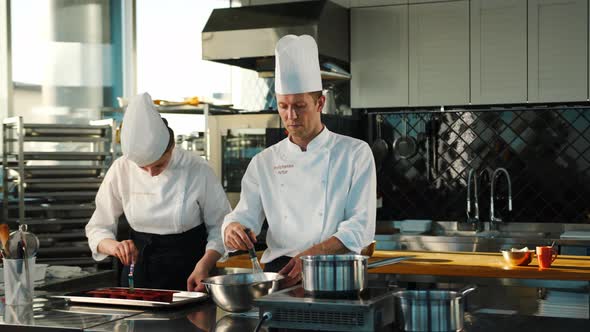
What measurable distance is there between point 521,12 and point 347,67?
1.26 metres

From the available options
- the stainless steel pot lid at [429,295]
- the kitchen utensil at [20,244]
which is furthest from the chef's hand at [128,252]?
the stainless steel pot lid at [429,295]

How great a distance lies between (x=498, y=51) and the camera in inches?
229

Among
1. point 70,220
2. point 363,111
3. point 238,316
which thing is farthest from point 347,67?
point 238,316

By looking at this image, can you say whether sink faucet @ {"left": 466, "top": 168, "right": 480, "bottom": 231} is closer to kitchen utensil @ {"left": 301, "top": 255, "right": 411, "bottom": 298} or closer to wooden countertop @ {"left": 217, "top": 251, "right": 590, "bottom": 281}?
wooden countertop @ {"left": 217, "top": 251, "right": 590, "bottom": 281}

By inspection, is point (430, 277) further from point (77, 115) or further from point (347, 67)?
point (77, 115)

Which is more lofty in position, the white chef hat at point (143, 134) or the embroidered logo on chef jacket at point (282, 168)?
the white chef hat at point (143, 134)

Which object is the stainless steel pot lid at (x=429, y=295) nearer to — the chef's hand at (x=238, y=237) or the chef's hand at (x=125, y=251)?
the chef's hand at (x=238, y=237)

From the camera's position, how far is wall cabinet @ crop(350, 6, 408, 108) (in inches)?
238

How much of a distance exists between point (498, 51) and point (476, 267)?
2.25 meters

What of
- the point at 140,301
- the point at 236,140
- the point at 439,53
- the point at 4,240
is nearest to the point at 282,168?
the point at 140,301

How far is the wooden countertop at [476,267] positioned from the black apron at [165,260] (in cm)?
57

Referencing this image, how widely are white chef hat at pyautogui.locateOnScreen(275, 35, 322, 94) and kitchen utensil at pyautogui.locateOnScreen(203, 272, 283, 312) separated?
785 millimetres

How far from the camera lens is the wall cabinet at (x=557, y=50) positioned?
5.60 metres

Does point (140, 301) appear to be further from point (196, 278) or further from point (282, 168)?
point (282, 168)
